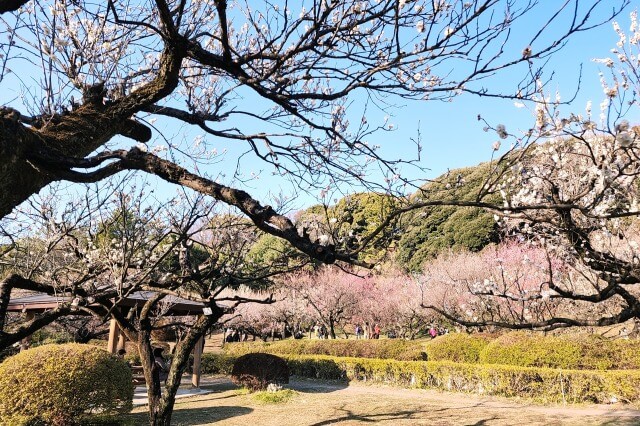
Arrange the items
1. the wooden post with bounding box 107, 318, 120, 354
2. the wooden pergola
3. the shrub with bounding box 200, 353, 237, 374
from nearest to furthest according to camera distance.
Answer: the wooden pergola → the wooden post with bounding box 107, 318, 120, 354 → the shrub with bounding box 200, 353, 237, 374

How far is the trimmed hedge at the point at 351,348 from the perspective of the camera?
55.6 ft

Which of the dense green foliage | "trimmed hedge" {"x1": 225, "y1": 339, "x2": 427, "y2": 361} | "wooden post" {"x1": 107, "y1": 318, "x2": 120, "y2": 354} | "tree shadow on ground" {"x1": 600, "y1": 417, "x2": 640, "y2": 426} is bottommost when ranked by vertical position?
"tree shadow on ground" {"x1": 600, "y1": 417, "x2": 640, "y2": 426}

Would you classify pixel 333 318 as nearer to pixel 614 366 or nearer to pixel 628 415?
pixel 614 366

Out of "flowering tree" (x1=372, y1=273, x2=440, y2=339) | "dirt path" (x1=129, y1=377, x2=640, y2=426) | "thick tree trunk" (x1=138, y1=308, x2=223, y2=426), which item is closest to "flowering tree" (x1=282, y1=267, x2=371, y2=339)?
"flowering tree" (x1=372, y1=273, x2=440, y2=339)

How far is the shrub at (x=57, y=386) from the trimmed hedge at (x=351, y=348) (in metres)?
10.7

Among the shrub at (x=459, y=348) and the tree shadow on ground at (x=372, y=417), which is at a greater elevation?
the shrub at (x=459, y=348)

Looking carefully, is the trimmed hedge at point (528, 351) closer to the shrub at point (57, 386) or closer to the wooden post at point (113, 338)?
the wooden post at point (113, 338)

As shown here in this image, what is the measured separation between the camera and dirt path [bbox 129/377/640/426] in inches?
347

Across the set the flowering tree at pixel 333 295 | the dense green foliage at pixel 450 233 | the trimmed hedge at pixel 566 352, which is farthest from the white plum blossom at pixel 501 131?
the flowering tree at pixel 333 295

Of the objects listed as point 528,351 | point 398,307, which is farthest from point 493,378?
point 398,307

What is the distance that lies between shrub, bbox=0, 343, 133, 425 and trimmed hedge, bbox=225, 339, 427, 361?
422 inches

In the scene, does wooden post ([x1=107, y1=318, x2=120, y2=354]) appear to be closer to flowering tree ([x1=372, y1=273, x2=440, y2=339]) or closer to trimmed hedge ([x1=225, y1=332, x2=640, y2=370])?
trimmed hedge ([x1=225, y1=332, x2=640, y2=370])

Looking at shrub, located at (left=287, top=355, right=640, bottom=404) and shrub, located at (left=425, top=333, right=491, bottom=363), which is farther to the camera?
shrub, located at (left=425, top=333, right=491, bottom=363)

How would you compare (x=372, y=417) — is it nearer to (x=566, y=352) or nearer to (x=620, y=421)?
(x=620, y=421)
